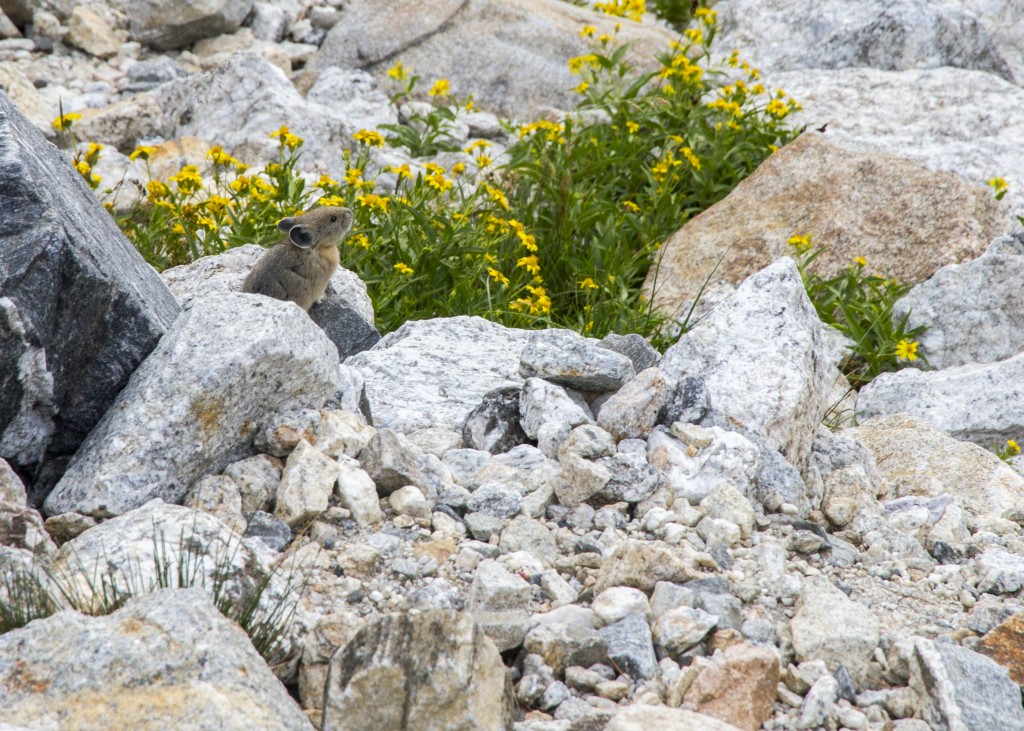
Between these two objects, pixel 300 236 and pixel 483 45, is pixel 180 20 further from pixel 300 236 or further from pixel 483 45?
pixel 300 236

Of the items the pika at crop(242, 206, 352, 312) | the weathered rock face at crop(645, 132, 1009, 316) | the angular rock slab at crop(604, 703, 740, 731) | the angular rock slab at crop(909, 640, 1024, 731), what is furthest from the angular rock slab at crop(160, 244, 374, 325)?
the angular rock slab at crop(909, 640, 1024, 731)

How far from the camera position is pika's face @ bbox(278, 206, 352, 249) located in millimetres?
6051

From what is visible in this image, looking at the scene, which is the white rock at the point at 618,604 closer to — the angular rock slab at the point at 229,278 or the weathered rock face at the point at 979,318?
the angular rock slab at the point at 229,278

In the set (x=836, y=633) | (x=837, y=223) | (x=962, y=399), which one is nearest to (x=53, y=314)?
(x=836, y=633)

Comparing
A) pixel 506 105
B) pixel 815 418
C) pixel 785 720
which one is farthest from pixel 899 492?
pixel 506 105

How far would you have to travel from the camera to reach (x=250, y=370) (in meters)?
4.23

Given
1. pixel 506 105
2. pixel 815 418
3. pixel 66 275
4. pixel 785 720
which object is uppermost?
pixel 66 275

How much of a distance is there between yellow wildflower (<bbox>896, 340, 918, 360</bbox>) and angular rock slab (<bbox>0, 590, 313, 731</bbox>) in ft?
18.8

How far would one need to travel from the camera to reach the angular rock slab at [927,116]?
9.39 metres

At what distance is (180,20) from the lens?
1198cm

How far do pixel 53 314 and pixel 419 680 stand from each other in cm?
202

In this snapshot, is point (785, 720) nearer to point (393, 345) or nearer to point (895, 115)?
point (393, 345)

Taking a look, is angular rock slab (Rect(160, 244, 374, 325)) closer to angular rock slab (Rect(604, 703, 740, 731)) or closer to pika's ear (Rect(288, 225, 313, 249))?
pika's ear (Rect(288, 225, 313, 249))

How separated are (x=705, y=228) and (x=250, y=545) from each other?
6.07 m
